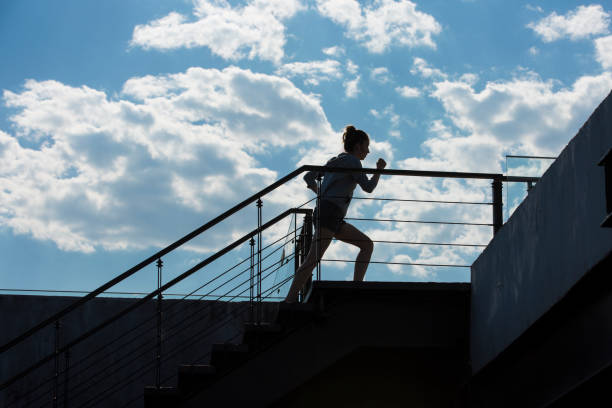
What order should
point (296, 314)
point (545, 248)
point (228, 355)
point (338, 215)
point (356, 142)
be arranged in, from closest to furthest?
point (545, 248) < point (228, 355) < point (296, 314) < point (338, 215) < point (356, 142)

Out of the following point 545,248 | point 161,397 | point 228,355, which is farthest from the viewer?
point 228,355

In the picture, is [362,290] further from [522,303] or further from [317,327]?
[522,303]

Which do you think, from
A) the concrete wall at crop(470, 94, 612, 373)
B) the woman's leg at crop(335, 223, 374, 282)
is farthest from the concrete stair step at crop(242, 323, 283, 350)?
the concrete wall at crop(470, 94, 612, 373)

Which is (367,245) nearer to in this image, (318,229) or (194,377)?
(318,229)

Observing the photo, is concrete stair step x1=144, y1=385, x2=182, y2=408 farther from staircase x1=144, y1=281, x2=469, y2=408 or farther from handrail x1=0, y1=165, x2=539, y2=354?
handrail x1=0, y1=165, x2=539, y2=354

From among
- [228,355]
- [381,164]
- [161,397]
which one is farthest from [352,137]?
[161,397]

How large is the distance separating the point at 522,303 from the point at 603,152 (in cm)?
145

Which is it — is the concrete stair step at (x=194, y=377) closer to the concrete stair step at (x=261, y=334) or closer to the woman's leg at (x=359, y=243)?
the concrete stair step at (x=261, y=334)

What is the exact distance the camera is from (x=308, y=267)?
606cm

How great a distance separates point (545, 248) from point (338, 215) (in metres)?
1.90

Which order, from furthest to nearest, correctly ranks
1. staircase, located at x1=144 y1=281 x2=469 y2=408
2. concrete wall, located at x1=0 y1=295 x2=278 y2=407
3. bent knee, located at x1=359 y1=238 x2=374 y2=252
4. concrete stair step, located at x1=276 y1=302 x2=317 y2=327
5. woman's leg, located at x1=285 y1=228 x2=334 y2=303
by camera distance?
concrete wall, located at x1=0 y1=295 x2=278 y2=407 → bent knee, located at x1=359 y1=238 x2=374 y2=252 → woman's leg, located at x1=285 y1=228 x2=334 y2=303 → concrete stair step, located at x1=276 y1=302 x2=317 y2=327 → staircase, located at x1=144 y1=281 x2=469 y2=408

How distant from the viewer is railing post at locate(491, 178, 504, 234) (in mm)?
6043

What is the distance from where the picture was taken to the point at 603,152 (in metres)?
3.69

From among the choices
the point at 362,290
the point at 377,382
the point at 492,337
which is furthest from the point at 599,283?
the point at 377,382
